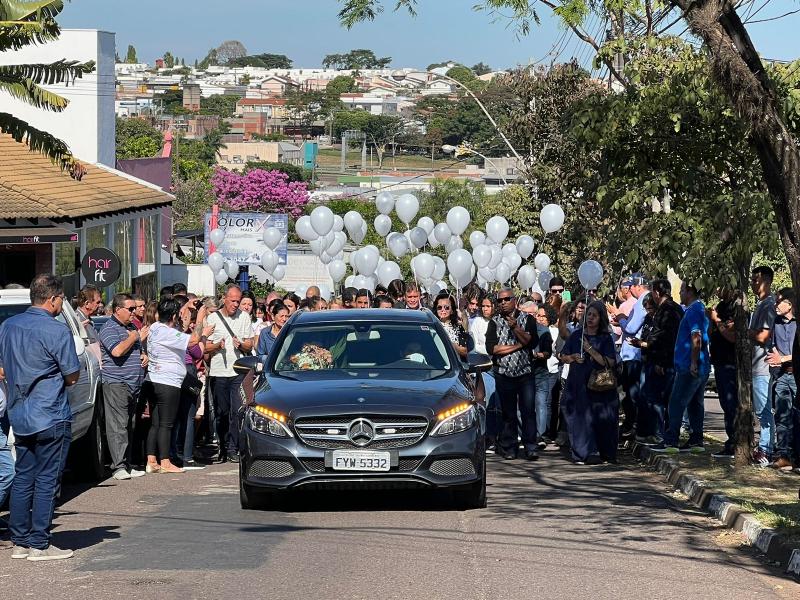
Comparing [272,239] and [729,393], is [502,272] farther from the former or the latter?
[272,239]

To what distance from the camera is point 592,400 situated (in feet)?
53.0

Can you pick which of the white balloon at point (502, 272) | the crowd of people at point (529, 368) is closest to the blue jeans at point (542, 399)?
the crowd of people at point (529, 368)

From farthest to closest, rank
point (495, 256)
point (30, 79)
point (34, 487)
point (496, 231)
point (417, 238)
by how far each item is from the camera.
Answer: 1. point (417, 238)
2. point (496, 231)
3. point (495, 256)
4. point (30, 79)
5. point (34, 487)

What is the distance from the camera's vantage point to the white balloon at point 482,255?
26266 millimetres

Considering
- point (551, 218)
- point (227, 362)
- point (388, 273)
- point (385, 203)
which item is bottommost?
point (227, 362)

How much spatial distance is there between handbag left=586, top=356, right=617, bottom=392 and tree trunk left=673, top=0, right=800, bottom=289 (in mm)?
5773

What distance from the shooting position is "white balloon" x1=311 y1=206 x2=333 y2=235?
28.2m

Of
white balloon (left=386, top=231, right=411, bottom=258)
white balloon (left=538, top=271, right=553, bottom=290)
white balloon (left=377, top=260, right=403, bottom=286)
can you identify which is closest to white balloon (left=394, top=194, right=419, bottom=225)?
white balloon (left=386, top=231, right=411, bottom=258)

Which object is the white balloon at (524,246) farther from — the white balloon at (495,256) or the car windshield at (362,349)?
the car windshield at (362,349)

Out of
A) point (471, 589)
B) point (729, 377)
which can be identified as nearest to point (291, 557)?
point (471, 589)

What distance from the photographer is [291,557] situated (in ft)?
31.6

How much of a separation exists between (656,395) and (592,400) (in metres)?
1.27

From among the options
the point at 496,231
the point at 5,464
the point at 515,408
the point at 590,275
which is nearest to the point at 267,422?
the point at 5,464

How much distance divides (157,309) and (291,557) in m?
6.21
